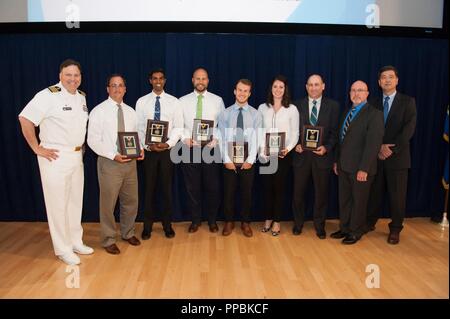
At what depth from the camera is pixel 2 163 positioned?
4.59m

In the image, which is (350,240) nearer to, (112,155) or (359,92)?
(359,92)

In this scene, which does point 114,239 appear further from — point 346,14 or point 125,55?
point 346,14

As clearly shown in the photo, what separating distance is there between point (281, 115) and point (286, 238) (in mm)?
1255

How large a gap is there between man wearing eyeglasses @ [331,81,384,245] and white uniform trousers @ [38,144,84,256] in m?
2.47

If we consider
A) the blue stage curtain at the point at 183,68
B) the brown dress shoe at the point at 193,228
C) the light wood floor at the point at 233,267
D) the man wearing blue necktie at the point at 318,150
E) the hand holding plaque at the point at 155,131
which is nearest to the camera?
the light wood floor at the point at 233,267

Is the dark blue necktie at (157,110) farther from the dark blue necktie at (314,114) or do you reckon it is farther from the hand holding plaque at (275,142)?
the dark blue necktie at (314,114)

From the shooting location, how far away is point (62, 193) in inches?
132

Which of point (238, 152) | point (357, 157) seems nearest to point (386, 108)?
point (357, 157)

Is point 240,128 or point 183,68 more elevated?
point 183,68

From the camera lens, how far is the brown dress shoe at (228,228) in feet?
13.6

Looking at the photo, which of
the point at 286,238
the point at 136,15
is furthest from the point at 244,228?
the point at 136,15

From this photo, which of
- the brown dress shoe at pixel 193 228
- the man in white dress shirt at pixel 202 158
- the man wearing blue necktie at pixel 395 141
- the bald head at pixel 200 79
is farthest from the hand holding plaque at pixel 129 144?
the man wearing blue necktie at pixel 395 141

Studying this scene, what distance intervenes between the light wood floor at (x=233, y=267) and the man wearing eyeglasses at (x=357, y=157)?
0.79 feet

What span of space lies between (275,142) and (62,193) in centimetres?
199
